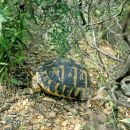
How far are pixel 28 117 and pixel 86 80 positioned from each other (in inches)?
28.5

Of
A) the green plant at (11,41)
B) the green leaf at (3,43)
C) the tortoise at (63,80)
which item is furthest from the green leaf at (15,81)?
the green leaf at (3,43)

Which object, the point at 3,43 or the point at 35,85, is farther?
the point at 35,85

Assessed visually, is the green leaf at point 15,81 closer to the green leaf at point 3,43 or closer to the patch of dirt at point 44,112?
the patch of dirt at point 44,112

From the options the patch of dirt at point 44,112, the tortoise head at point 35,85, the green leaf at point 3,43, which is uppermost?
the green leaf at point 3,43

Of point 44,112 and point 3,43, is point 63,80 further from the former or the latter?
point 3,43

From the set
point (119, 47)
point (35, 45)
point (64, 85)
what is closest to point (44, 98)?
point (64, 85)

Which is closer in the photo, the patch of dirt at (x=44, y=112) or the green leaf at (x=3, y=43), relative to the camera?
the patch of dirt at (x=44, y=112)

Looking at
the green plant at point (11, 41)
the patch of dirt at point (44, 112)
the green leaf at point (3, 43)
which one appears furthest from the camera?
the green plant at point (11, 41)

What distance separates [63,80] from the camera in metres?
3.62

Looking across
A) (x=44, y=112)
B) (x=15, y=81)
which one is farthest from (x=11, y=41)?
(x=44, y=112)

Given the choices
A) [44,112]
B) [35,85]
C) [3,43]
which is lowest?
[44,112]

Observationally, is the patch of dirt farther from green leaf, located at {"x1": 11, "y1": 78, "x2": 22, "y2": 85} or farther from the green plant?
the green plant

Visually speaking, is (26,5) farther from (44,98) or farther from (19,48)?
(44,98)

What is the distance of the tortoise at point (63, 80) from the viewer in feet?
11.7
